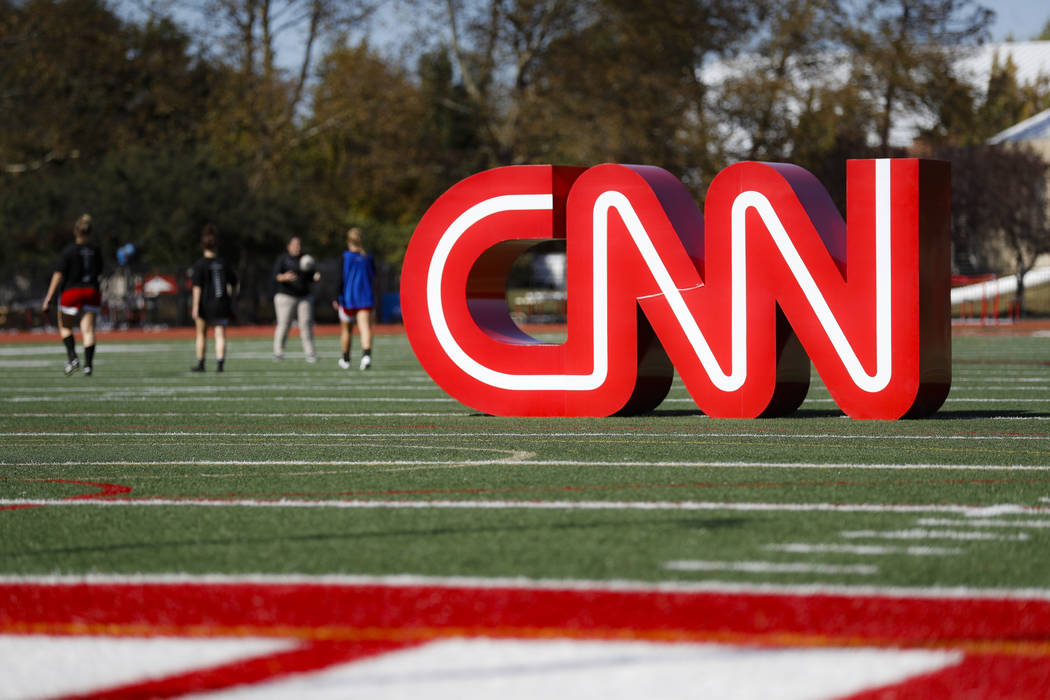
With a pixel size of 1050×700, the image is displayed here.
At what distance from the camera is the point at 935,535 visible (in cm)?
575

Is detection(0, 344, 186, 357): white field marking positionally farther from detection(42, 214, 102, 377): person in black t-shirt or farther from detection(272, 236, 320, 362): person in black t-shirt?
detection(42, 214, 102, 377): person in black t-shirt

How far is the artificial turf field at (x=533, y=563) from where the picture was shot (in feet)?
12.7

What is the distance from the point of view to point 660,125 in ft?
171

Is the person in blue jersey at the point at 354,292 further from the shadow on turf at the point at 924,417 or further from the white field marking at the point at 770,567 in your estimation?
the white field marking at the point at 770,567

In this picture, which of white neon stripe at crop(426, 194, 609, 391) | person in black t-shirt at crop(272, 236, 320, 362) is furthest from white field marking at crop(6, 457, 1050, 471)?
person in black t-shirt at crop(272, 236, 320, 362)

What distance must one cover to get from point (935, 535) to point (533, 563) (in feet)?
5.19

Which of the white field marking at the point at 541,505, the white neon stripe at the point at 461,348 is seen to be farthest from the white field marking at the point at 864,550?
the white neon stripe at the point at 461,348

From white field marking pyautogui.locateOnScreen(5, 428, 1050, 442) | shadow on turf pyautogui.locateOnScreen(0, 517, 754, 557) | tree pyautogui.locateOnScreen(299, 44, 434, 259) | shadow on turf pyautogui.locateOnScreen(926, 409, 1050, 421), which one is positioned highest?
tree pyautogui.locateOnScreen(299, 44, 434, 259)

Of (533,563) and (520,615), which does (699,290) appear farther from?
(520,615)

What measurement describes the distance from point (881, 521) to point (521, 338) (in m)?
6.98

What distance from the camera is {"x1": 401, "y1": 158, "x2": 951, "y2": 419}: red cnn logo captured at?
11125mm

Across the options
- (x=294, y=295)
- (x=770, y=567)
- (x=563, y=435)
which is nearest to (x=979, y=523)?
(x=770, y=567)

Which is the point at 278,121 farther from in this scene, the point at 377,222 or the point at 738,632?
the point at 738,632

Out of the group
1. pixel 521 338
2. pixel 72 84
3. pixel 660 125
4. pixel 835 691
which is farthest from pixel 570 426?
pixel 72 84
